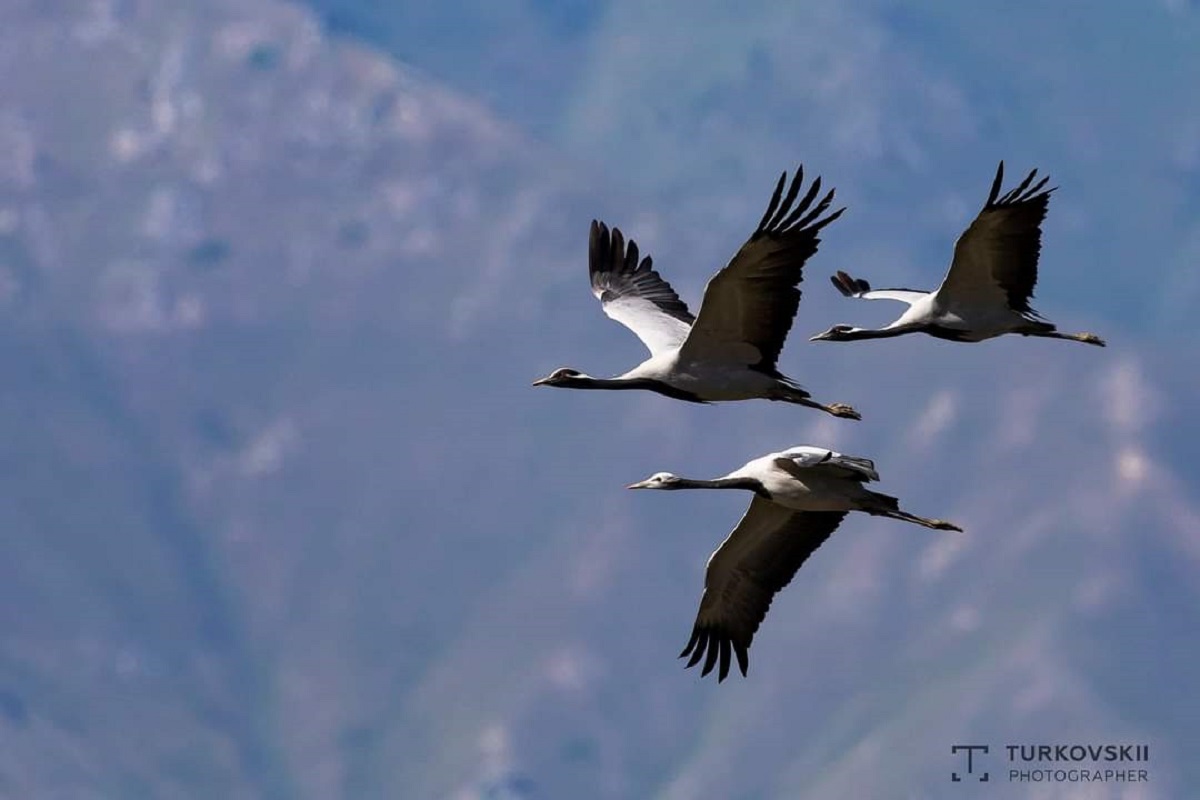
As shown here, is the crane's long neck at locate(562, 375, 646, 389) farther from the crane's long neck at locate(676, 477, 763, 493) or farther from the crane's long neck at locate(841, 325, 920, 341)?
the crane's long neck at locate(841, 325, 920, 341)

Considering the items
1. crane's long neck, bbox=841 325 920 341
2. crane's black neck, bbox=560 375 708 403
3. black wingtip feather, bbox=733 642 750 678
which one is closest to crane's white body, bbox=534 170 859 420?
crane's black neck, bbox=560 375 708 403

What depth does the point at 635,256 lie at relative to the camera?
156 feet

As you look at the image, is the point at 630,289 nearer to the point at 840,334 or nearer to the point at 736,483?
the point at 840,334

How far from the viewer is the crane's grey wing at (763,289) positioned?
37688 millimetres

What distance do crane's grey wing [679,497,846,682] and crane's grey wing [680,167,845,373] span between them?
2527 millimetres

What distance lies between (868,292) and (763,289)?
1245cm

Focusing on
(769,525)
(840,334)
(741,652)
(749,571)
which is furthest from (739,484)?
(840,334)

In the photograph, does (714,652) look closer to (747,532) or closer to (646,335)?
(747,532)

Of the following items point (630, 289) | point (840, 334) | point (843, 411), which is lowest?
point (843, 411)

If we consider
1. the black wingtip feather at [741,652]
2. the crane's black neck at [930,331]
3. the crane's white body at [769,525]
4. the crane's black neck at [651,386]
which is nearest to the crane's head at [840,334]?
the crane's black neck at [930,331]

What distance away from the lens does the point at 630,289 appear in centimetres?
4734

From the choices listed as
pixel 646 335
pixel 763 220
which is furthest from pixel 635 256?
pixel 763 220

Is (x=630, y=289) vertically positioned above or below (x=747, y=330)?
above

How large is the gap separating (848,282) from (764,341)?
1291 centimetres
